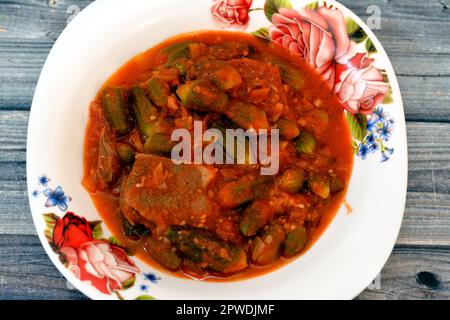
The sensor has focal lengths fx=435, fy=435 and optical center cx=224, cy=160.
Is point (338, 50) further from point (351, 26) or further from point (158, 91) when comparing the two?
point (158, 91)

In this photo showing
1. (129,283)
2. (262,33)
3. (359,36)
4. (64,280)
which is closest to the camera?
(129,283)

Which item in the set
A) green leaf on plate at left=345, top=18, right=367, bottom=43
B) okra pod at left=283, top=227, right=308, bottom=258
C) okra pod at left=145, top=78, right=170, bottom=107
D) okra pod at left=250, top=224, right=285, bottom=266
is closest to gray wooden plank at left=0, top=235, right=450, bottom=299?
okra pod at left=283, top=227, right=308, bottom=258

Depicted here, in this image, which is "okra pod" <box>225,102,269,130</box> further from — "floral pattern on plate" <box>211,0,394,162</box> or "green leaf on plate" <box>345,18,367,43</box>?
"green leaf on plate" <box>345,18,367,43</box>

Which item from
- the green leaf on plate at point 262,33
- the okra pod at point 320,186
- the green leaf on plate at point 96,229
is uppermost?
the green leaf on plate at point 262,33

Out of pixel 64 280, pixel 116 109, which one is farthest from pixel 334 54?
pixel 64 280

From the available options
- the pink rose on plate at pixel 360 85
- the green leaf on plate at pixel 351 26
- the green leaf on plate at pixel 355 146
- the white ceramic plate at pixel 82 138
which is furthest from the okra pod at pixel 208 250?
the green leaf on plate at pixel 351 26

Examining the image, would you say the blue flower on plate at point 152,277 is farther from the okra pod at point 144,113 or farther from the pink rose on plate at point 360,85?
the pink rose on plate at point 360,85
